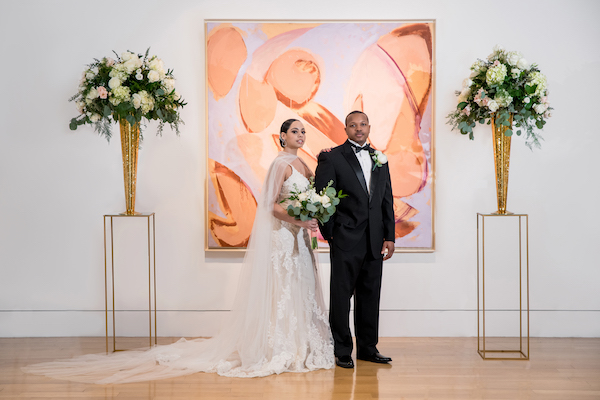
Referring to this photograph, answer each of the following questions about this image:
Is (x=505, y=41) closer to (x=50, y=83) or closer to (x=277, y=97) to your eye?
(x=277, y=97)

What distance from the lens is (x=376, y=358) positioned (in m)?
4.18

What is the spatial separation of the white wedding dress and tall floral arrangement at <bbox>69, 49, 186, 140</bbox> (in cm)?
113

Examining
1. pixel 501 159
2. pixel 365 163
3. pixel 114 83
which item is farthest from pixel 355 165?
pixel 114 83

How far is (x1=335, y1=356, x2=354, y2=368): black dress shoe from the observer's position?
13.2 feet

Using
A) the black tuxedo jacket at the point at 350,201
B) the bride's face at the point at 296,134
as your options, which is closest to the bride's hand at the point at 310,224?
the black tuxedo jacket at the point at 350,201

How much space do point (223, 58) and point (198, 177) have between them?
1146mm

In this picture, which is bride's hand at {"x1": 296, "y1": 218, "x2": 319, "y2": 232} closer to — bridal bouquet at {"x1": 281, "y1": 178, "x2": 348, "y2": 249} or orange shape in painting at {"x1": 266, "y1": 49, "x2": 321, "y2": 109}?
bridal bouquet at {"x1": 281, "y1": 178, "x2": 348, "y2": 249}

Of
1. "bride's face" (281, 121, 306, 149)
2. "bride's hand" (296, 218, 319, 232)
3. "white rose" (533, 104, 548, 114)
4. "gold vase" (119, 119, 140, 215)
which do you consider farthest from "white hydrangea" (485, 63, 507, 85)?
"gold vase" (119, 119, 140, 215)

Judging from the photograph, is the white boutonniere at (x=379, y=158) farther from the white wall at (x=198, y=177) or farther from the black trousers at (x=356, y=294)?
the white wall at (x=198, y=177)

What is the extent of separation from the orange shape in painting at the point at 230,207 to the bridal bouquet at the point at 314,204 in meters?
1.14

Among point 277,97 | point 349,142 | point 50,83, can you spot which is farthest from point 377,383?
point 50,83

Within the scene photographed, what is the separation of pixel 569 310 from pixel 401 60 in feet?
9.42

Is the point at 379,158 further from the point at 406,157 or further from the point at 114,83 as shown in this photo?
the point at 114,83

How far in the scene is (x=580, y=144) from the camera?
4.91 metres
